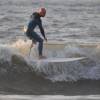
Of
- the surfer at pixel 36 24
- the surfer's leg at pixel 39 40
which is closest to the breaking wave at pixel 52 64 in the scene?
the surfer's leg at pixel 39 40

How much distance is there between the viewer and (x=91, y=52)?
19609 mm

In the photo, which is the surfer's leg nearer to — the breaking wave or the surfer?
the surfer

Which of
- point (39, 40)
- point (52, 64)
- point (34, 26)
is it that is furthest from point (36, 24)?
point (52, 64)

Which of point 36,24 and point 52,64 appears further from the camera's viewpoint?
point 52,64

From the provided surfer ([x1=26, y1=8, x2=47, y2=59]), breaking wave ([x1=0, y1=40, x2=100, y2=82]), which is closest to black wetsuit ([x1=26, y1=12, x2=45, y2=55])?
surfer ([x1=26, y1=8, x2=47, y2=59])

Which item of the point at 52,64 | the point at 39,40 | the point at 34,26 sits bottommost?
the point at 52,64

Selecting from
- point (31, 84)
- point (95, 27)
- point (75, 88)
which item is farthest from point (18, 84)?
point (95, 27)

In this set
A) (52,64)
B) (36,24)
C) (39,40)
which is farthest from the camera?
(52,64)

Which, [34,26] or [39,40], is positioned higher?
[34,26]

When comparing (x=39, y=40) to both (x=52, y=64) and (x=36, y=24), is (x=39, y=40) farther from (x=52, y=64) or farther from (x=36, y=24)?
(x=52, y=64)

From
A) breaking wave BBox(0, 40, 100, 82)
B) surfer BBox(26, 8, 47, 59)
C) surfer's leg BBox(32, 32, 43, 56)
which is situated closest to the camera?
surfer BBox(26, 8, 47, 59)

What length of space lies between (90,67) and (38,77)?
1.78m

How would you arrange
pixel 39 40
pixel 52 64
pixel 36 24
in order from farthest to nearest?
pixel 52 64 → pixel 39 40 → pixel 36 24

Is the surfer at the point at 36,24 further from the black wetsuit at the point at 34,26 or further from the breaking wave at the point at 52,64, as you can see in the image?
the breaking wave at the point at 52,64
